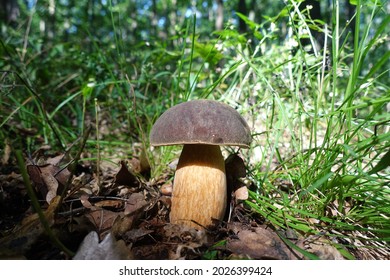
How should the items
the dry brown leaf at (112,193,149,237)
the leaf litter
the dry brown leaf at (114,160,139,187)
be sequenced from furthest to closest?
the dry brown leaf at (114,160,139,187), the dry brown leaf at (112,193,149,237), the leaf litter

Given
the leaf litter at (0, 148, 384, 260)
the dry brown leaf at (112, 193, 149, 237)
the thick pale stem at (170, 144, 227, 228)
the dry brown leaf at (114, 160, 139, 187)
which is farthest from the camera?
the dry brown leaf at (114, 160, 139, 187)

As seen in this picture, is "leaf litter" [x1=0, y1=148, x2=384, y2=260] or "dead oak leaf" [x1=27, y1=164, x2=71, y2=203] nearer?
"leaf litter" [x1=0, y1=148, x2=384, y2=260]

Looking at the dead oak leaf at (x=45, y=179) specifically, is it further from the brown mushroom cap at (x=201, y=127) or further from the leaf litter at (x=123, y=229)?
the brown mushroom cap at (x=201, y=127)

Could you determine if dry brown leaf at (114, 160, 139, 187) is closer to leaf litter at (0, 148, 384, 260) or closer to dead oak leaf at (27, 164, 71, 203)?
leaf litter at (0, 148, 384, 260)

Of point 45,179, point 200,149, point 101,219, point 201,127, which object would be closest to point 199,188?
point 200,149

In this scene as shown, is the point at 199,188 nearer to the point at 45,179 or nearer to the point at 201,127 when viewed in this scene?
the point at 201,127

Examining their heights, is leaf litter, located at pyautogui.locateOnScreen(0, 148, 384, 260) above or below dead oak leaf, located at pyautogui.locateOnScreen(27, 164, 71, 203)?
below

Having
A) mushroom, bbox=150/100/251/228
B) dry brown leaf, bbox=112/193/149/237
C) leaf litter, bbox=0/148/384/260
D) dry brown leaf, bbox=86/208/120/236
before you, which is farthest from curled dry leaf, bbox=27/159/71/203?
mushroom, bbox=150/100/251/228
